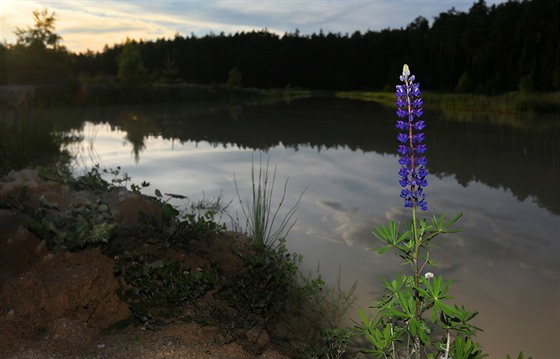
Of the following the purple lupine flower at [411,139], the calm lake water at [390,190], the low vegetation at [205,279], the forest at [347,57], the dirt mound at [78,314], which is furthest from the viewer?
the forest at [347,57]

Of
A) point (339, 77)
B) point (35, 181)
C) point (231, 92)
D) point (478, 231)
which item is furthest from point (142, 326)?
point (339, 77)

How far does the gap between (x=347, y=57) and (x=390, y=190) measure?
92147mm

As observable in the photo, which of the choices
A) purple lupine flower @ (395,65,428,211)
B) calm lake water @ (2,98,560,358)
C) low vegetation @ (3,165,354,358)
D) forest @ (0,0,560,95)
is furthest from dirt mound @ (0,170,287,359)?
forest @ (0,0,560,95)

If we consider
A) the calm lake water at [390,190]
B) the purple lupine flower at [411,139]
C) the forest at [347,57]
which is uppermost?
the forest at [347,57]

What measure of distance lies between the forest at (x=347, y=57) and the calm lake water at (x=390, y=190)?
1586 centimetres

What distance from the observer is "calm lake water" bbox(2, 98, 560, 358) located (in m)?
3.95

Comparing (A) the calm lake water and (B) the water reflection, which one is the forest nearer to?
(B) the water reflection

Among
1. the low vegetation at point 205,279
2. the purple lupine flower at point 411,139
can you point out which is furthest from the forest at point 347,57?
the purple lupine flower at point 411,139

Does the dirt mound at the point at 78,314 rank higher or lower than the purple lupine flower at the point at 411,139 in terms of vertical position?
lower

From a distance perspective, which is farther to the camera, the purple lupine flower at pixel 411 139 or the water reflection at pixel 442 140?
the water reflection at pixel 442 140

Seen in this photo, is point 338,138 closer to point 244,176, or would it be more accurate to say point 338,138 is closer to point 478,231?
point 244,176

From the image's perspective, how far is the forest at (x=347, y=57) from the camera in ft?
102

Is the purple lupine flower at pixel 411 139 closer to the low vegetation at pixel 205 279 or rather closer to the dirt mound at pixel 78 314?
the low vegetation at pixel 205 279

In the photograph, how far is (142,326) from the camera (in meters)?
3.20
